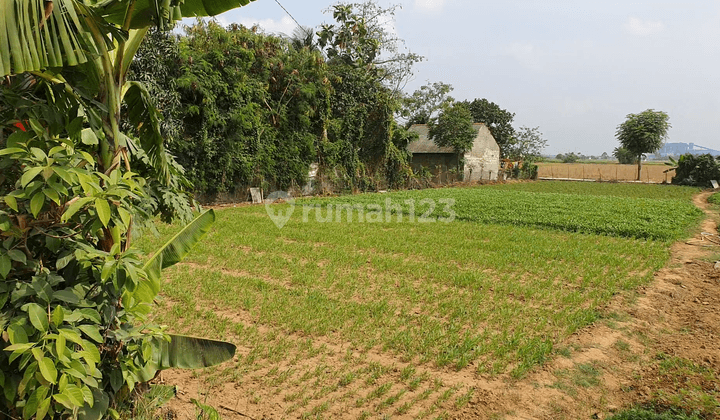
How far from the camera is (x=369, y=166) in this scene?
24.0m

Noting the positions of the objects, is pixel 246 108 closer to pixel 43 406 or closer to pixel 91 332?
pixel 91 332

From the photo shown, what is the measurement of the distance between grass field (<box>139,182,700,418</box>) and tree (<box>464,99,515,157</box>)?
106 feet

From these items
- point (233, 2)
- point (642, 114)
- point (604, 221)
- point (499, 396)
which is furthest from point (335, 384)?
point (642, 114)

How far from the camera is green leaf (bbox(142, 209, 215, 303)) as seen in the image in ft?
8.16

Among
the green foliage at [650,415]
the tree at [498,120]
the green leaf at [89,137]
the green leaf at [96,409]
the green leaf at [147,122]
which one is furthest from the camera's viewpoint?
the tree at [498,120]

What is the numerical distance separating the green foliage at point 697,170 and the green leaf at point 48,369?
39590 millimetres

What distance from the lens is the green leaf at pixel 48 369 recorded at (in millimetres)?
1771

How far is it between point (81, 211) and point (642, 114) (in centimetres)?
4637

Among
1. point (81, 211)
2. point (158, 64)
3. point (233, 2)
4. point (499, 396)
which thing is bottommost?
point (499, 396)

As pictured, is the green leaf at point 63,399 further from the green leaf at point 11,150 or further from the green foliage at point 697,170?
the green foliage at point 697,170

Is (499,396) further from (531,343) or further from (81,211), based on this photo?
(81,211)

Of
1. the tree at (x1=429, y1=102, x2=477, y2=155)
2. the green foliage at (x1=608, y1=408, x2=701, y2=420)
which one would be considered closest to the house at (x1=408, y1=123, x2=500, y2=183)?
the tree at (x1=429, y1=102, x2=477, y2=155)

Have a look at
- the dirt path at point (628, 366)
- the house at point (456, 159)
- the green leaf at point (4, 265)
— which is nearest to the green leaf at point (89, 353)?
the green leaf at point (4, 265)

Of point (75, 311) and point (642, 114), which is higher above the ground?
point (642, 114)
